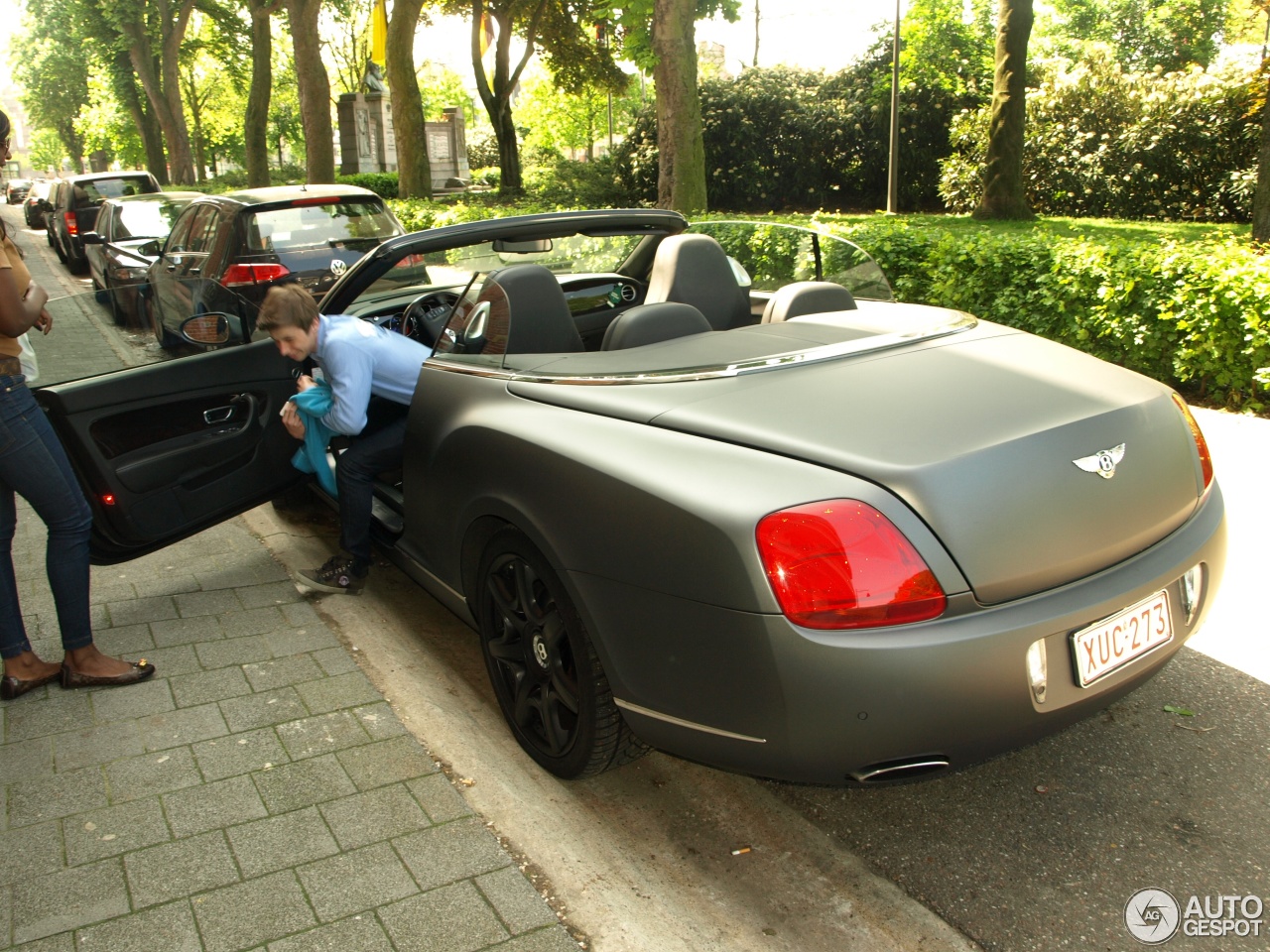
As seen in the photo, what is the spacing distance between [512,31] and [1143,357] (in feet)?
94.2

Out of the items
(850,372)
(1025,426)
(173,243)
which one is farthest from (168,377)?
(173,243)

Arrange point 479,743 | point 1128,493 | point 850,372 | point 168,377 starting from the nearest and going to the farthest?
point 1128,493
point 850,372
point 479,743
point 168,377

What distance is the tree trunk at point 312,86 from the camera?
20234 mm

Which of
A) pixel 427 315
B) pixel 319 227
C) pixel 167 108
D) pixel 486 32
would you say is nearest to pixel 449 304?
pixel 427 315

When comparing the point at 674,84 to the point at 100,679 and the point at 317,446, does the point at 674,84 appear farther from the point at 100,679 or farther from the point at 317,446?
the point at 100,679

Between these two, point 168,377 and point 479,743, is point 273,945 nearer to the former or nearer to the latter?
point 479,743

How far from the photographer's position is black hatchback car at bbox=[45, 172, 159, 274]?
20438 mm

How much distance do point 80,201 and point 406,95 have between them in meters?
7.04

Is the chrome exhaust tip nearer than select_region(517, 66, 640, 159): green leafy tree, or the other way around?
the chrome exhaust tip

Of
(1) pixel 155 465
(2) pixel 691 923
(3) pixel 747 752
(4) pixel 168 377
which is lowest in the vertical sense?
(2) pixel 691 923

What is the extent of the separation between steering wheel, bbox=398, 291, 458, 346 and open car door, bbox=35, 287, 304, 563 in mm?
639

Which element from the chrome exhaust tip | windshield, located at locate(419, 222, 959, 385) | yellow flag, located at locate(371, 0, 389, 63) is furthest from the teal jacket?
yellow flag, located at locate(371, 0, 389, 63)

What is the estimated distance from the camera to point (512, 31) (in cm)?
3183

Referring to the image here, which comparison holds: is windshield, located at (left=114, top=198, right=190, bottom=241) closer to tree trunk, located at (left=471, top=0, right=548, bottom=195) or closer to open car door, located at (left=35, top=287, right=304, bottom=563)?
open car door, located at (left=35, top=287, right=304, bottom=563)
